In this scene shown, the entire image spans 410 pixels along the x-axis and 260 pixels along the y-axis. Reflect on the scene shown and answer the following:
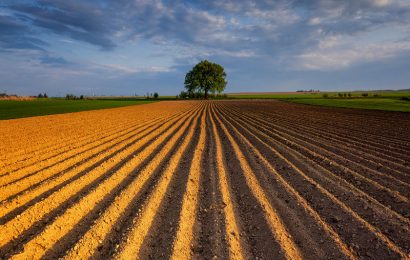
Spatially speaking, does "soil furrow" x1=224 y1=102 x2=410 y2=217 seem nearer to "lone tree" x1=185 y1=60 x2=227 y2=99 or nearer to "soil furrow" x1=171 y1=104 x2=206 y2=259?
"soil furrow" x1=171 y1=104 x2=206 y2=259

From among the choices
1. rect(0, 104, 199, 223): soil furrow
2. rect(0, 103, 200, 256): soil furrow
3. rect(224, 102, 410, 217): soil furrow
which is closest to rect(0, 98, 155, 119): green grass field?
rect(0, 104, 199, 223): soil furrow

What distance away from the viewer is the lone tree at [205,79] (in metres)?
87.9

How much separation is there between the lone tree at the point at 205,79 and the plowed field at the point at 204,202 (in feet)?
256

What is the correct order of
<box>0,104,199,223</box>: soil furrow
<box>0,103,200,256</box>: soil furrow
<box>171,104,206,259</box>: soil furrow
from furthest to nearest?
1. <box>0,104,199,223</box>: soil furrow
2. <box>0,103,200,256</box>: soil furrow
3. <box>171,104,206,259</box>: soil furrow

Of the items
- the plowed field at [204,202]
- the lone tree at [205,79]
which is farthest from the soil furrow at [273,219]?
the lone tree at [205,79]

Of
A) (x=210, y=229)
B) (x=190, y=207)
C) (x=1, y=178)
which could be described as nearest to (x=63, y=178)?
(x=1, y=178)

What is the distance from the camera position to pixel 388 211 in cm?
550

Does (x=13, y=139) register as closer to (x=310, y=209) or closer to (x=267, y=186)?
(x=267, y=186)

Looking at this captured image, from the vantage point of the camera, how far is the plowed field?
4.32m

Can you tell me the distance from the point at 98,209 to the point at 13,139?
9.82 metres

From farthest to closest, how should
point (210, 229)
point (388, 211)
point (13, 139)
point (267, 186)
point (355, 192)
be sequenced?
point (13, 139) < point (267, 186) < point (355, 192) < point (388, 211) < point (210, 229)

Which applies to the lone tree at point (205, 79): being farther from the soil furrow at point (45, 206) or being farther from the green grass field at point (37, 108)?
the soil furrow at point (45, 206)

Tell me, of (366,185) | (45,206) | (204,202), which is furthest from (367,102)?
(45,206)

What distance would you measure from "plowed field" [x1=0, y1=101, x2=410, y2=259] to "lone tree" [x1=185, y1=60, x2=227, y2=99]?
78.2m
